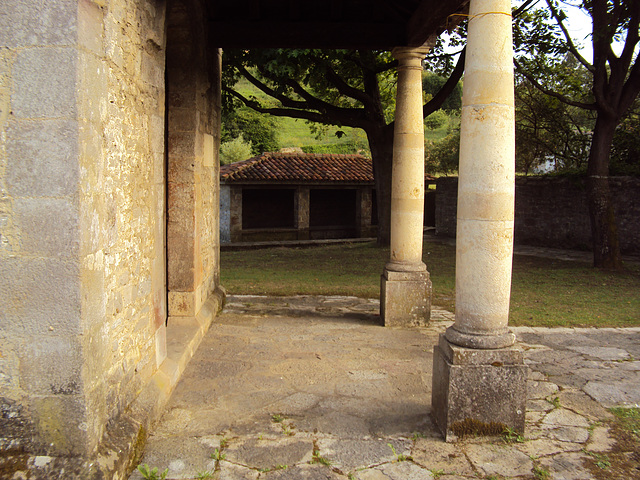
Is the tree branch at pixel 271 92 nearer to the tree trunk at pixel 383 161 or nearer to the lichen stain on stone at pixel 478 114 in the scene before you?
the tree trunk at pixel 383 161

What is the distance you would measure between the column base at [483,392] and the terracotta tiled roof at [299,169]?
1662 cm

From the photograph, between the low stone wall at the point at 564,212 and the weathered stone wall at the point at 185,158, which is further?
the low stone wall at the point at 564,212

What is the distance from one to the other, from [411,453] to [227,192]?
A: 17552mm

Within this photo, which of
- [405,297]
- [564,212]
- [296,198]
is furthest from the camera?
[296,198]

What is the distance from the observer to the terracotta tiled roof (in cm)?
1978

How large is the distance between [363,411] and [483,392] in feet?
2.97

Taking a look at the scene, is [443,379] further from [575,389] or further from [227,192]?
[227,192]

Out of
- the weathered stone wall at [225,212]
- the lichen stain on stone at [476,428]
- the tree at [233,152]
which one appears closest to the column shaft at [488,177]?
the lichen stain on stone at [476,428]

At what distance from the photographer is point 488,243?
344 cm

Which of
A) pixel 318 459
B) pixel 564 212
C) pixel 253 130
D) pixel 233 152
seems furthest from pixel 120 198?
pixel 253 130

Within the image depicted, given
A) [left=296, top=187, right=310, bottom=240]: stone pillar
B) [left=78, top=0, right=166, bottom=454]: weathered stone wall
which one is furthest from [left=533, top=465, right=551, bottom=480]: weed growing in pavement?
[left=296, top=187, right=310, bottom=240]: stone pillar

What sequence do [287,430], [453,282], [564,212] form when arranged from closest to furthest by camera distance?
[287,430] → [453,282] → [564,212]

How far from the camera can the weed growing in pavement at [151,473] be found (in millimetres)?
2922

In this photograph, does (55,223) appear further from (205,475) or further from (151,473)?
(205,475)
